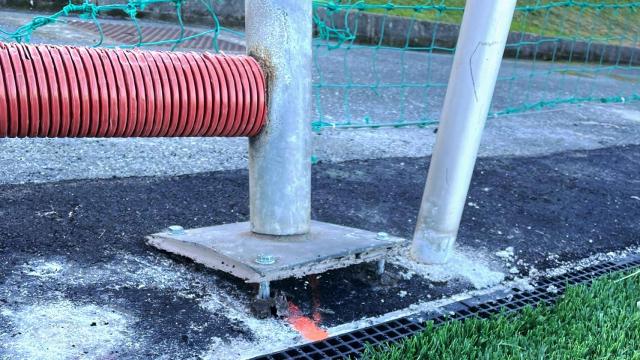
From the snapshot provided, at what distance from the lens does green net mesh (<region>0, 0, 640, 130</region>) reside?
4.02m

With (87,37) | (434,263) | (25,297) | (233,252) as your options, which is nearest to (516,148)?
(434,263)

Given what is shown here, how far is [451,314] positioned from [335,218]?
721 millimetres

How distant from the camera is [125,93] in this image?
164cm

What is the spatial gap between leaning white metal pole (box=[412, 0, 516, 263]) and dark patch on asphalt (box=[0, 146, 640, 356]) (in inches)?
6.6

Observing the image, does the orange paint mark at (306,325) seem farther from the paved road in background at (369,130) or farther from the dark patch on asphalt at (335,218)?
the paved road in background at (369,130)

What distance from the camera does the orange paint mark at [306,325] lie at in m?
1.73

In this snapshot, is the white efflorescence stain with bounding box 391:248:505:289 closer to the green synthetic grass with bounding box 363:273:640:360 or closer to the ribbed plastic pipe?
the green synthetic grass with bounding box 363:273:640:360

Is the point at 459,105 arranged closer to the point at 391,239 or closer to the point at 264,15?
the point at 391,239

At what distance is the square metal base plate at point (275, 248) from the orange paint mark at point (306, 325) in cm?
11

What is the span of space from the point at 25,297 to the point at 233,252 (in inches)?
21.1

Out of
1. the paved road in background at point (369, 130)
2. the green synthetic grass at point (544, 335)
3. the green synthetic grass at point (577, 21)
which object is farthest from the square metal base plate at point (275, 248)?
the green synthetic grass at point (577, 21)

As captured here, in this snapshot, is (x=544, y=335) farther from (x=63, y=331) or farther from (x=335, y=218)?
(x=63, y=331)

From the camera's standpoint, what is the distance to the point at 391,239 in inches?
80.7

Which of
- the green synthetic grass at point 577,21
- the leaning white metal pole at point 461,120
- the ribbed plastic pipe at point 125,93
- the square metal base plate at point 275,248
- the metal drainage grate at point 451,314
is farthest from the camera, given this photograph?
the green synthetic grass at point 577,21
